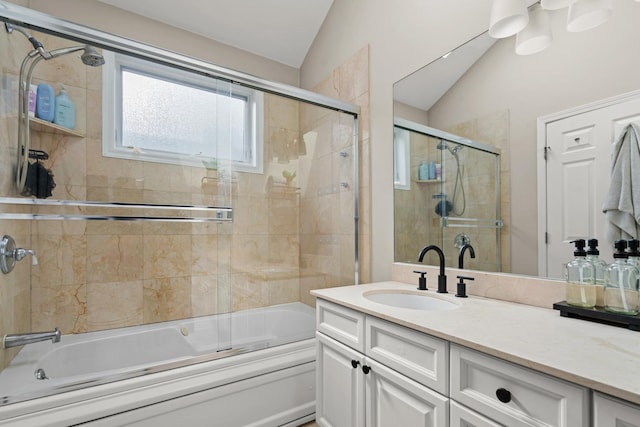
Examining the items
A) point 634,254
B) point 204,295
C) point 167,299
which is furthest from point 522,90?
point 167,299

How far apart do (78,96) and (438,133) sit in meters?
2.04

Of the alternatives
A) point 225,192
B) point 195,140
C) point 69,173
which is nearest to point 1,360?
point 69,173

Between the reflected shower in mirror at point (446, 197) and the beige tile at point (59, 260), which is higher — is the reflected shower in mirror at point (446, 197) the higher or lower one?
the higher one

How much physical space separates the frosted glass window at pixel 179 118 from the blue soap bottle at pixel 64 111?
0.53 ft

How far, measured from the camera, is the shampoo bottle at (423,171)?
1.78 metres

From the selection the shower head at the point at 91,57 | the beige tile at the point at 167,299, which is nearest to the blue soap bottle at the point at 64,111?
the shower head at the point at 91,57

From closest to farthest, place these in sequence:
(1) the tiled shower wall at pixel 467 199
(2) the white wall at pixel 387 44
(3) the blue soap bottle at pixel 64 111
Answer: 1. (1) the tiled shower wall at pixel 467 199
2. (2) the white wall at pixel 387 44
3. (3) the blue soap bottle at pixel 64 111

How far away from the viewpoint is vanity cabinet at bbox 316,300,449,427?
976 millimetres

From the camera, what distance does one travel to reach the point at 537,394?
28.4 inches

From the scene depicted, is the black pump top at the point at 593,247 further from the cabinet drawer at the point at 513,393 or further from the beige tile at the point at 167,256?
the beige tile at the point at 167,256

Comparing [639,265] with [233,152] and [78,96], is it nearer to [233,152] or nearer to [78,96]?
[233,152]

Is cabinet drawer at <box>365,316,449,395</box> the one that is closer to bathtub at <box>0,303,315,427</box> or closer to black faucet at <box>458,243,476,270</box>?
black faucet at <box>458,243,476,270</box>

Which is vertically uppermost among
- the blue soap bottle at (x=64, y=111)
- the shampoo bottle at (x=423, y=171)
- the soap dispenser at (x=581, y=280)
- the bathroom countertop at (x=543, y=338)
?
the blue soap bottle at (x=64, y=111)

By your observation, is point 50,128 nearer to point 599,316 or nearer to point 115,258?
point 115,258
